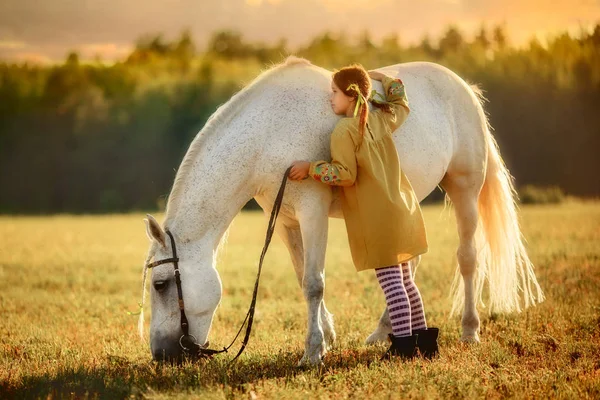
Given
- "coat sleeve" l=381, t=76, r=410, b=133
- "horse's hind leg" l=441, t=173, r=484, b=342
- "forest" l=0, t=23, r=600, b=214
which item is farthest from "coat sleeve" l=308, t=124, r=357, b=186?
"forest" l=0, t=23, r=600, b=214

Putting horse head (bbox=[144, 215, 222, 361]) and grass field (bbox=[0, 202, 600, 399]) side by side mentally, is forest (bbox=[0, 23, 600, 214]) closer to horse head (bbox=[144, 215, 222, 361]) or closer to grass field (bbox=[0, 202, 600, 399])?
grass field (bbox=[0, 202, 600, 399])

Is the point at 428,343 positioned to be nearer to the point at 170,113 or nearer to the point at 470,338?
the point at 470,338

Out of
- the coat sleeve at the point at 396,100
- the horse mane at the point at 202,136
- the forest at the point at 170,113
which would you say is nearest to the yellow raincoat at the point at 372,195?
the coat sleeve at the point at 396,100

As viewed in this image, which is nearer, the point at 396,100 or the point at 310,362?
the point at 310,362

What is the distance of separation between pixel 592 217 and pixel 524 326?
1082 centimetres

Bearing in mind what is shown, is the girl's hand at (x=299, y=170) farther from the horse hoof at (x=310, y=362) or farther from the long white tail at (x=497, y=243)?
the long white tail at (x=497, y=243)

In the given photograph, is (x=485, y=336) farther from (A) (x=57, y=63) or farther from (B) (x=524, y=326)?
(A) (x=57, y=63)

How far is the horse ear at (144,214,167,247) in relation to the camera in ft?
15.9

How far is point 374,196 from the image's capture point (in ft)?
16.2

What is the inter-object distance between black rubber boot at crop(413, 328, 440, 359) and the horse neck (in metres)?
1.67

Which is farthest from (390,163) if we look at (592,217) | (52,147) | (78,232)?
(52,147)

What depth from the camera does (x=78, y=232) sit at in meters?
17.9

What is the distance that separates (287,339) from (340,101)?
216cm

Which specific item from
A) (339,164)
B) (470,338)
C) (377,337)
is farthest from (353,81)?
(470,338)
